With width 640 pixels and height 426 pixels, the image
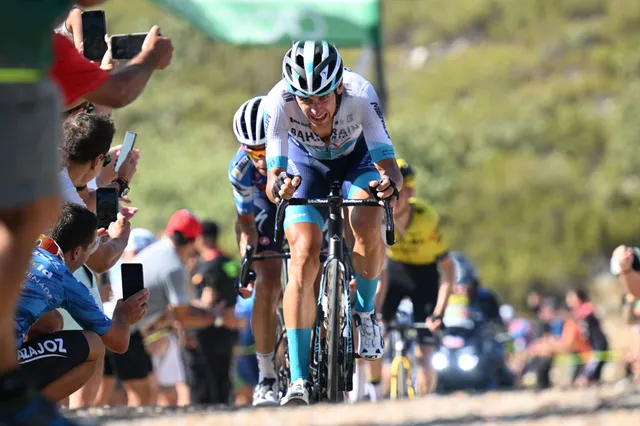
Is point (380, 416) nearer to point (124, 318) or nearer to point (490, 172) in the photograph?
point (124, 318)

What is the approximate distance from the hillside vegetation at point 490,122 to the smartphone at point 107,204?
3952 cm

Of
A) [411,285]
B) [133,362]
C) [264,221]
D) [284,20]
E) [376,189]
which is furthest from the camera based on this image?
[284,20]

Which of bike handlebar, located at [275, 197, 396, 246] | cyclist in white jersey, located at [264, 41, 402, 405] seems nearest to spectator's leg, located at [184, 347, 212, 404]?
cyclist in white jersey, located at [264, 41, 402, 405]

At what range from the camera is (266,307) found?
9.41 m

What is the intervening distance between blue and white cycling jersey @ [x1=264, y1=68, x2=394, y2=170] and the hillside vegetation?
1531 inches

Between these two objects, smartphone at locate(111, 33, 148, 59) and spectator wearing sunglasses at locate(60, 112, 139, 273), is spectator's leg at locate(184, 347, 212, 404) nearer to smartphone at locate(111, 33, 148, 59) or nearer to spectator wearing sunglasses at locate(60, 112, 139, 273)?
spectator wearing sunglasses at locate(60, 112, 139, 273)

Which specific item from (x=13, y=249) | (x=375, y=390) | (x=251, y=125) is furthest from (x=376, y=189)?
(x=13, y=249)

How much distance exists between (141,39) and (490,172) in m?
67.1

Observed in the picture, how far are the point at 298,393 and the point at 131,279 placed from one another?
65.0 inches

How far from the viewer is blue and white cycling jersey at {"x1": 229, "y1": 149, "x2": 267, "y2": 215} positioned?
9367 mm

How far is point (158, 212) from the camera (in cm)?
5125

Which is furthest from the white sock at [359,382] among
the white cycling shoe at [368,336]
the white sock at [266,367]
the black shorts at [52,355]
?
the black shorts at [52,355]

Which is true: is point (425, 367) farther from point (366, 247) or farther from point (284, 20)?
point (284, 20)

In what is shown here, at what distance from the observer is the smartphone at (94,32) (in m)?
7.54
